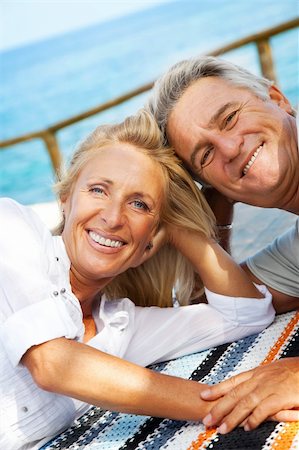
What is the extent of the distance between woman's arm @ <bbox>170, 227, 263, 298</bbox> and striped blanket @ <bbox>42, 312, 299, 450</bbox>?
170mm

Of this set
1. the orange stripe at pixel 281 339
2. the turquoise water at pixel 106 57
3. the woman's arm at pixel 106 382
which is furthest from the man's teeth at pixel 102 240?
the turquoise water at pixel 106 57

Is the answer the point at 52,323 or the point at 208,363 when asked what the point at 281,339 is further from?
the point at 52,323

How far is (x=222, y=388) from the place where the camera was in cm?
191

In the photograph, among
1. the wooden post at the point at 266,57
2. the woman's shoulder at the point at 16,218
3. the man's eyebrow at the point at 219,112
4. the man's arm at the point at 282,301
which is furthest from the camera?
the wooden post at the point at 266,57

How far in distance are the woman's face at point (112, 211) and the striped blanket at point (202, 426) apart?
0.41m

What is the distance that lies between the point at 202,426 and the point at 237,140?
916 mm

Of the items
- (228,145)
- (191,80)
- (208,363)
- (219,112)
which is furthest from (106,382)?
(191,80)

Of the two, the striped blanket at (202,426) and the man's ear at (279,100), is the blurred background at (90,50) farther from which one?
the striped blanket at (202,426)

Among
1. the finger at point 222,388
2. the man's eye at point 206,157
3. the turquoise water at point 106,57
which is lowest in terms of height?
the turquoise water at point 106,57

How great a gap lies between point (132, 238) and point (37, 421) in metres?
0.62

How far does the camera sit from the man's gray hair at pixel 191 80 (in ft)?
8.05

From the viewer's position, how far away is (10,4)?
35906 millimetres

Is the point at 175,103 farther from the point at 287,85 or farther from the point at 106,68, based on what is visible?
the point at 106,68

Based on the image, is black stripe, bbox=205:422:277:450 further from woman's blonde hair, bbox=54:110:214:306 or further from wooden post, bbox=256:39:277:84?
wooden post, bbox=256:39:277:84
